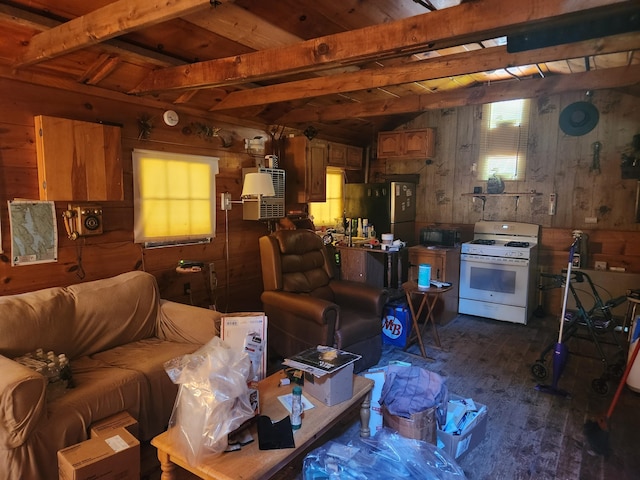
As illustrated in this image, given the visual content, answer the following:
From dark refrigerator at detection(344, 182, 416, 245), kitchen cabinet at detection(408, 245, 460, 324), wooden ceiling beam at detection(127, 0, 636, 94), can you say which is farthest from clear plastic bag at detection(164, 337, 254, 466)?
dark refrigerator at detection(344, 182, 416, 245)

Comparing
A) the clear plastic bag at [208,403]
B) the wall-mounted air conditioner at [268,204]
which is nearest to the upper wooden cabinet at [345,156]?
the wall-mounted air conditioner at [268,204]

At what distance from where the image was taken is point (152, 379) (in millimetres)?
2350

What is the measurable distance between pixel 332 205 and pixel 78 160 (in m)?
3.54

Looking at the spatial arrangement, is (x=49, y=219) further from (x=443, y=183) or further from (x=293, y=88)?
(x=443, y=183)

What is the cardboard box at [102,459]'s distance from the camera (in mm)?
1738

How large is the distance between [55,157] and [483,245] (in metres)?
4.29

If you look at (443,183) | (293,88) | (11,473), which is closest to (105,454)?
(11,473)

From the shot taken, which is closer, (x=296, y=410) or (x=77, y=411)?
(x=296, y=410)

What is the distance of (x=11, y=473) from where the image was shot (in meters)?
1.74

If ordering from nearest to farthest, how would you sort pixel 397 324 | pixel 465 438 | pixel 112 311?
pixel 465 438, pixel 112 311, pixel 397 324

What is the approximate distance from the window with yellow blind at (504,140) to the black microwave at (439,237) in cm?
119

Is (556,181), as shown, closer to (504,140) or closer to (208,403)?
(504,140)

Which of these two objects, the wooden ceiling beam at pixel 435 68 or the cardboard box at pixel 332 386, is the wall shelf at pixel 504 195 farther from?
the cardboard box at pixel 332 386

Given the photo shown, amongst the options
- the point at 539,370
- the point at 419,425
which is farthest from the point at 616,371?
the point at 419,425
